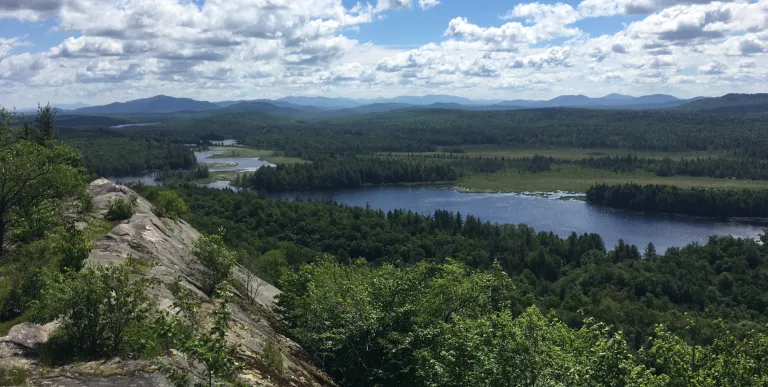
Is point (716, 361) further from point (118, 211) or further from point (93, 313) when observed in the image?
point (118, 211)

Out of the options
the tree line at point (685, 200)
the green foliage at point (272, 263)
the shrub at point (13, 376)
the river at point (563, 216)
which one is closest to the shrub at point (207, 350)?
the shrub at point (13, 376)

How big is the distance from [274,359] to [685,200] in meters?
153

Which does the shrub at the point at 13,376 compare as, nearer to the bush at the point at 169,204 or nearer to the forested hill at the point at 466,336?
the forested hill at the point at 466,336

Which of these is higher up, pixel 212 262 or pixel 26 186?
pixel 26 186

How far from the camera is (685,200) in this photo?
14438 centimetres

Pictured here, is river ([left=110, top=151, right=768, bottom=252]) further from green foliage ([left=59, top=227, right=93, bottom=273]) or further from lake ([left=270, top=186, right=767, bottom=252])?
green foliage ([left=59, top=227, right=93, bottom=273])

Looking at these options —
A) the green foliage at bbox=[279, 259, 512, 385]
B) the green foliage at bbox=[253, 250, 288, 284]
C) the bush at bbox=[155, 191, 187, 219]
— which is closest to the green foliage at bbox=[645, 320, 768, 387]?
the green foliage at bbox=[279, 259, 512, 385]

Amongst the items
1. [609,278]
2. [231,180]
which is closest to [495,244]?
[609,278]

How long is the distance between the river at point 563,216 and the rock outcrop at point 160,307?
9863 cm

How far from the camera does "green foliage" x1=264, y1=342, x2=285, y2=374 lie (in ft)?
55.2

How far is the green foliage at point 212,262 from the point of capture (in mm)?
22469

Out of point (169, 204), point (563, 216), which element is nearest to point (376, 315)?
point (169, 204)

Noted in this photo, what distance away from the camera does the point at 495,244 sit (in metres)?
96.2

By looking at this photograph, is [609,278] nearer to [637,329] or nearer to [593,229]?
[637,329]
